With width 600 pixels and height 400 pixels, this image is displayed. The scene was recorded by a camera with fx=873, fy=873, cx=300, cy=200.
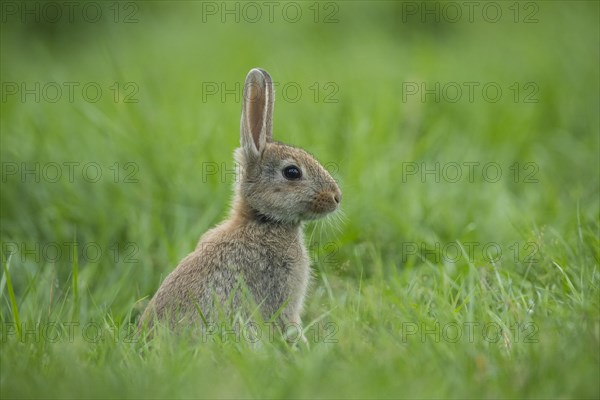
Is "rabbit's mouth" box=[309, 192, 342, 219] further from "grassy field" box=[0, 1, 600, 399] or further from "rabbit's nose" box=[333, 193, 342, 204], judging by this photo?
"grassy field" box=[0, 1, 600, 399]

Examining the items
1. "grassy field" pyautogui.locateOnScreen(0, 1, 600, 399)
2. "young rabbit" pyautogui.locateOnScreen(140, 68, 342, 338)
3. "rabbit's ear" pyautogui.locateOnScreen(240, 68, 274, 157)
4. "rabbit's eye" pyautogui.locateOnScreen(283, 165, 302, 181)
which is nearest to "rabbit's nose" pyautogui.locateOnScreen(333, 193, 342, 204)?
"young rabbit" pyautogui.locateOnScreen(140, 68, 342, 338)

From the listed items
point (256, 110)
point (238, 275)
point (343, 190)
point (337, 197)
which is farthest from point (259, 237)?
point (343, 190)

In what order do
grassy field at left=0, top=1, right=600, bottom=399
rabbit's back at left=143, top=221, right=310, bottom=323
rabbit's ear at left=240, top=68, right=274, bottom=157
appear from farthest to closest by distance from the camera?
rabbit's ear at left=240, top=68, right=274, bottom=157, rabbit's back at left=143, top=221, right=310, bottom=323, grassy field at left=0, top=1, right=600, bottom=399

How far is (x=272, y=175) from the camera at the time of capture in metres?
4.78

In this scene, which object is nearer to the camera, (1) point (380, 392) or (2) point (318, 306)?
(1) point (380, 392)

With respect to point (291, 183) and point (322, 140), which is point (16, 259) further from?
point (322, 140)

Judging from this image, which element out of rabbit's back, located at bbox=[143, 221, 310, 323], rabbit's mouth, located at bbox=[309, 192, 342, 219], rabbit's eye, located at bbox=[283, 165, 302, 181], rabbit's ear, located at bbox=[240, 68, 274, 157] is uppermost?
rabbit's ear, located at bbox=[240, 68, 274, 157]

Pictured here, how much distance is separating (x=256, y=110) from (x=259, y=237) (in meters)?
0.71

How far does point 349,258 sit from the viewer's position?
5133 mm

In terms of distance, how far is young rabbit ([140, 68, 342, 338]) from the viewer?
4180 mm

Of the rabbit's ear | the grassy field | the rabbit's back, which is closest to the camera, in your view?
the grassy field

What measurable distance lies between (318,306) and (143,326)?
106 cm

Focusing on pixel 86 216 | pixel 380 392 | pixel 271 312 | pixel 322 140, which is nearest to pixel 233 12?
pixel 322 140

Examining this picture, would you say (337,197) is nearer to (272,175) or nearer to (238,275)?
(272,175)
